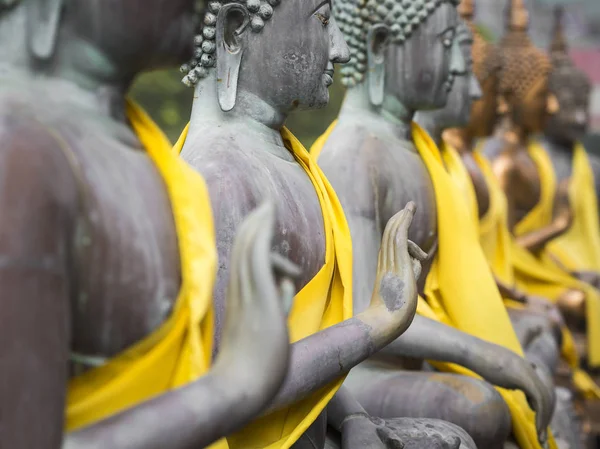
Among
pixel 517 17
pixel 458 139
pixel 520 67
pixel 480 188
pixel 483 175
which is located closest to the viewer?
pixel 480 188

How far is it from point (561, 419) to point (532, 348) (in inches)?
12.3

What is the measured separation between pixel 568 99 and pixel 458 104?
309 centimetres

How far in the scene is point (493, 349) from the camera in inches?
126

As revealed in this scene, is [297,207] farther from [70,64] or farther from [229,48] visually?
[70,64]

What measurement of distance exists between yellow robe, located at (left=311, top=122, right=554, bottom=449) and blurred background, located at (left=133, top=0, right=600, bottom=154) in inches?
213

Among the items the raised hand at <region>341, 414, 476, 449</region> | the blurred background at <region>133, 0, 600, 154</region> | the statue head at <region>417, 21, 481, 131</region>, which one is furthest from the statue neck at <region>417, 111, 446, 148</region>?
the blurred background at <region>133, 0, 600, 154</region>

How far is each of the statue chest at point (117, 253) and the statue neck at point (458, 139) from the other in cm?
359

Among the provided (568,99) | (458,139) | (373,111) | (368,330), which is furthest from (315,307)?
(568,99)

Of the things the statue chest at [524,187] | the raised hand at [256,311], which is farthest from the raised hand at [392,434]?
the statue chest at [524,187]

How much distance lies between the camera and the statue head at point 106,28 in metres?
1.71

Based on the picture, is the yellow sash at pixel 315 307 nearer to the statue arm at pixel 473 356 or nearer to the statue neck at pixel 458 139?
the statue arm at pixel 473 356

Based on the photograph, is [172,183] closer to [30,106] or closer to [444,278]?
[30,106]

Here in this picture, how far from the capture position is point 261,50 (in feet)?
8.73

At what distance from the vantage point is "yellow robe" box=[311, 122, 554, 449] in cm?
348
